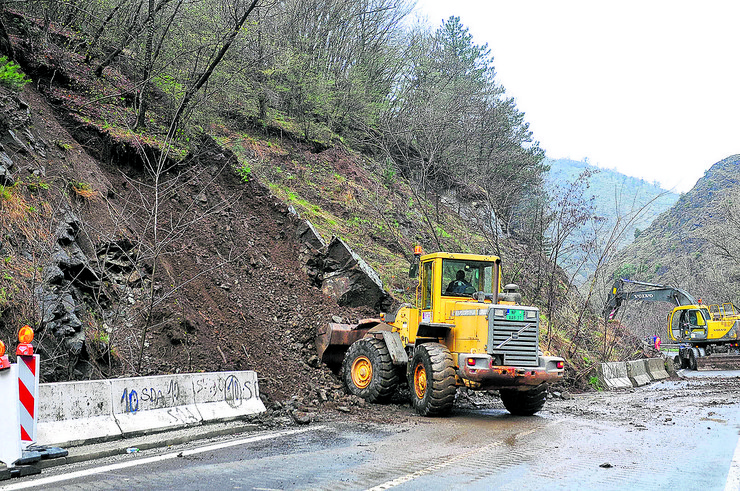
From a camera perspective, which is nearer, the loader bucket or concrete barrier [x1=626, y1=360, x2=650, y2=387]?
the loader bucket

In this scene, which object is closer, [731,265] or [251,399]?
[251,399]

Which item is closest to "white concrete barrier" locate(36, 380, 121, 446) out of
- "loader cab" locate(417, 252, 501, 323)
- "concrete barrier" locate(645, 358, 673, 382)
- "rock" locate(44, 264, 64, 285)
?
"rock" locate(44, 264, 64, 285)

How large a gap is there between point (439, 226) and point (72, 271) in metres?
15.6

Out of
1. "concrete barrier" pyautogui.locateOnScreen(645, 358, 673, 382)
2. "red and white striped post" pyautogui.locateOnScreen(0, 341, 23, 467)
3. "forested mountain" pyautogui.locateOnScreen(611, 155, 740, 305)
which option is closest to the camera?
"red and white striped post" pyautogui.locateOnScreen(0, 341, 23, 467)

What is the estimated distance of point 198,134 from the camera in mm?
17016

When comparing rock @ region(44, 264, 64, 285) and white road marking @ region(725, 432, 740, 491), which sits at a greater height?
rock @ region(44, 264, 64, 285)

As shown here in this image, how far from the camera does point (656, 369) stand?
21266 millimetres

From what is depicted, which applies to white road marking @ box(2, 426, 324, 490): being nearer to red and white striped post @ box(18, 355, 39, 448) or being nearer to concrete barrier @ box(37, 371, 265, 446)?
red and white striped post @ box(18, 355, 39, 448)

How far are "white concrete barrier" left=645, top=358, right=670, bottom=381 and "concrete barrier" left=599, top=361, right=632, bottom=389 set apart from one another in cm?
247

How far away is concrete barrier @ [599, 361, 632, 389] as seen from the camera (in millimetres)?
17355

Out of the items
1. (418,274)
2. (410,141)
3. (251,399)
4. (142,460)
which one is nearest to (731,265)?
(410,141)

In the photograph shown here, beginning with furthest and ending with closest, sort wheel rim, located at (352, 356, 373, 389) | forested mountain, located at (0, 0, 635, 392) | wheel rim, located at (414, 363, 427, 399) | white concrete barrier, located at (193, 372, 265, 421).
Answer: wheel rim, located at (352, 356, 373, 389), wheel rim, located at (414, 363, 427, 399), forested mountain, located at (0, 0, 635, 392), white concrete barrier, located at (193, 372, 265, 421)

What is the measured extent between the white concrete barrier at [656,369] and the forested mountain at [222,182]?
4.00 ft

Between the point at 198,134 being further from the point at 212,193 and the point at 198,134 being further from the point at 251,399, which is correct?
the point at 251,399
